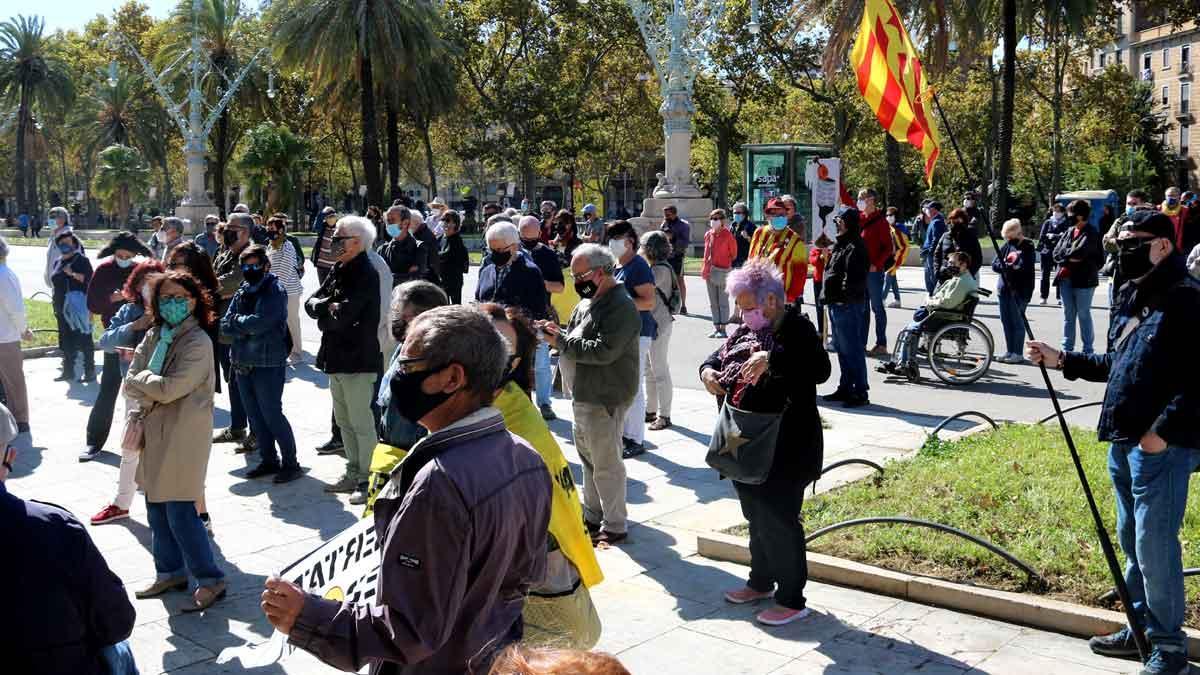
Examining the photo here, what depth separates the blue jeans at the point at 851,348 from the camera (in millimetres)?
10820

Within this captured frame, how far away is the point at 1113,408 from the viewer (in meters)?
4.62

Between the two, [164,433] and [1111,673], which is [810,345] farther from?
[164,433]

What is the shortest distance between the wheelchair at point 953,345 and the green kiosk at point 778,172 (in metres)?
17.8

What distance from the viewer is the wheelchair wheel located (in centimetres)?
1183

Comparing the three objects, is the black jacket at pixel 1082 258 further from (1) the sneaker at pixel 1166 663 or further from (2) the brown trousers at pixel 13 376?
(2) the brown trousers at pixel 13 376

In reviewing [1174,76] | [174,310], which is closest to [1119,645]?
[174,310]

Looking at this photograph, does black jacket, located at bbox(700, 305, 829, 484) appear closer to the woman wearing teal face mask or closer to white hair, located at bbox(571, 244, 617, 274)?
white hair, located at bbox(571, 244, 617, 274)

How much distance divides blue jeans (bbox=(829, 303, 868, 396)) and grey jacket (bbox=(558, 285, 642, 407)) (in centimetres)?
450

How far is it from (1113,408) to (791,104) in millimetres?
50608

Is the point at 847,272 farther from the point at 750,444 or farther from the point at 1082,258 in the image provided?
the point at 750,444

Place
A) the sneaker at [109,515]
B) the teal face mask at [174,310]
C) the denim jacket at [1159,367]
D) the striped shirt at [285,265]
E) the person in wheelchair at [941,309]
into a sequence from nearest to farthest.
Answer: the denim jacket at [1159,367]
the teal face mask at [174,310]
the sneaker at [109,515]
the person in wheelchair at [941,309]
the striped shirt at [285,265]

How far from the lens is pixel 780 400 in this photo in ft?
17.6

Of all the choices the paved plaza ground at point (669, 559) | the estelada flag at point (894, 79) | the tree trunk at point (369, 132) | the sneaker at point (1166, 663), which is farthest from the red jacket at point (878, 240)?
the tree trunk at point (369, 132)

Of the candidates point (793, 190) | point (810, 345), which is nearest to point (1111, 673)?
point (810, 345)
